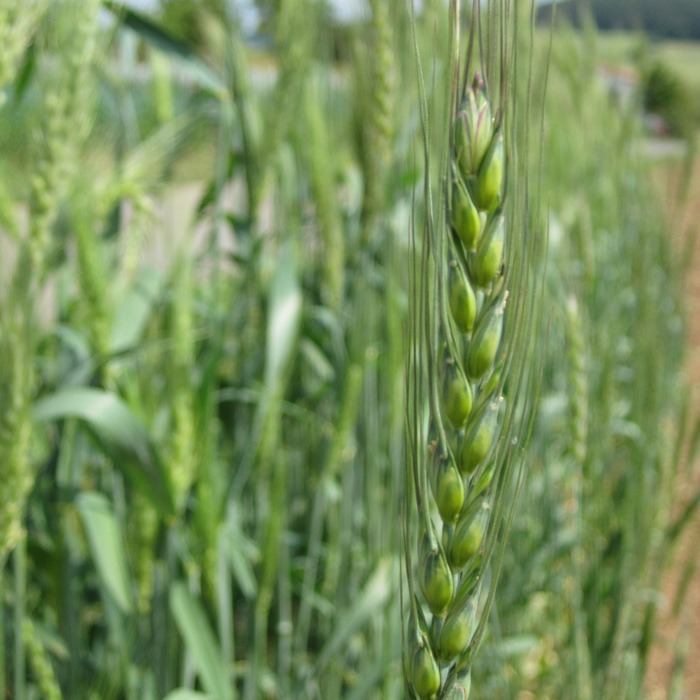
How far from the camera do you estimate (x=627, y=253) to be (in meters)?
2.33

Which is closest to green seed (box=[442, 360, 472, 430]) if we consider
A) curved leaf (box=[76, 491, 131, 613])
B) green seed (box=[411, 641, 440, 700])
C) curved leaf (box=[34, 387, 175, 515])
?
green seed (box=[411, 641, 440, 700])

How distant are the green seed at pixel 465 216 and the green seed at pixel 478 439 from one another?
8 cm

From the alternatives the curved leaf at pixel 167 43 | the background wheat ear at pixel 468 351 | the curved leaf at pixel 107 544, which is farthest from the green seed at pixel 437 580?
the curved leaf at pixel 167 43

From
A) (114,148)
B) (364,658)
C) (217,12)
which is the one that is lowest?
(364,658)

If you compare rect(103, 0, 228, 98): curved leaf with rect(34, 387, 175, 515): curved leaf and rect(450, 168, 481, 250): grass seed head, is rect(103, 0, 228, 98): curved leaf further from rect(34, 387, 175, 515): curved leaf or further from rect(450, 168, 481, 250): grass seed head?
rect(450, 168, 481, 250): grass seed head

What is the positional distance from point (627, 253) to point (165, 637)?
6.46ft

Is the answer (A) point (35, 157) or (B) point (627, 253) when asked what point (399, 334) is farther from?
(B) point (627, 253)

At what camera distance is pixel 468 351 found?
35cm

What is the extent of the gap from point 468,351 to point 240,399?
68 centimetres

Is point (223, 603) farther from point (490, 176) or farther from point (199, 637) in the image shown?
point (490, 176)

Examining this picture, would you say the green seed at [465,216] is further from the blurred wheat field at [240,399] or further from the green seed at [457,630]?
the green seed at [457,630]

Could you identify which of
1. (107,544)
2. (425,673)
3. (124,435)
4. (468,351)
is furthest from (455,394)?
(107,544)

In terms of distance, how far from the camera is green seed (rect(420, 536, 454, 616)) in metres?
0.34

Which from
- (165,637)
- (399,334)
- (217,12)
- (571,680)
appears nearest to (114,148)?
(217,12)
